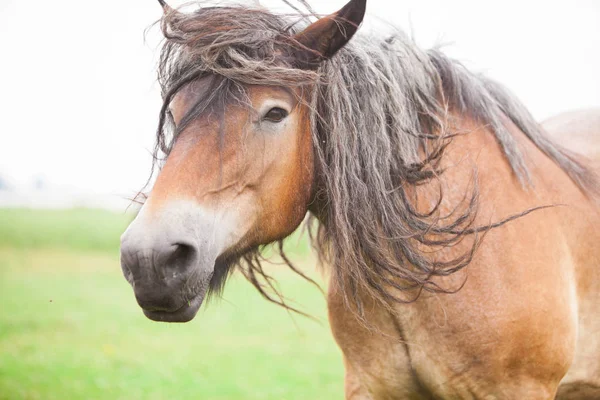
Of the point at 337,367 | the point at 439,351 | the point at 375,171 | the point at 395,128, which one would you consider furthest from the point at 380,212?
the point at 337,367

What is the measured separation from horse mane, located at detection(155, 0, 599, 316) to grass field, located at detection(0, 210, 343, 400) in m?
0.75

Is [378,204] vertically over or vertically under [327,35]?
under

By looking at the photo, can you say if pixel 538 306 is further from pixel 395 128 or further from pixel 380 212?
pixel 395 128

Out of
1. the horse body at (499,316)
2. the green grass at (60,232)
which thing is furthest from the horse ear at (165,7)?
the green grass at (60,232)

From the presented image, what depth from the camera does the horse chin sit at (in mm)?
2326

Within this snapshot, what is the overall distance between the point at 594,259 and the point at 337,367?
6601 mm

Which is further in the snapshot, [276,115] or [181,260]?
[276,115]

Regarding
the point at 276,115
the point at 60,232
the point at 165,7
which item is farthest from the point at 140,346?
the point at 60,232

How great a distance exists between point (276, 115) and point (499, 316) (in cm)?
143

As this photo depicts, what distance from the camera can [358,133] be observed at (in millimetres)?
2797

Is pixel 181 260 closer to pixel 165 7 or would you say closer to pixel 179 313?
pixel 179 313

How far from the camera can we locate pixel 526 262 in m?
2.91

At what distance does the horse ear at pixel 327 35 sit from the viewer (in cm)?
253

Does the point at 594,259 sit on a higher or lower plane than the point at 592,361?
higher
